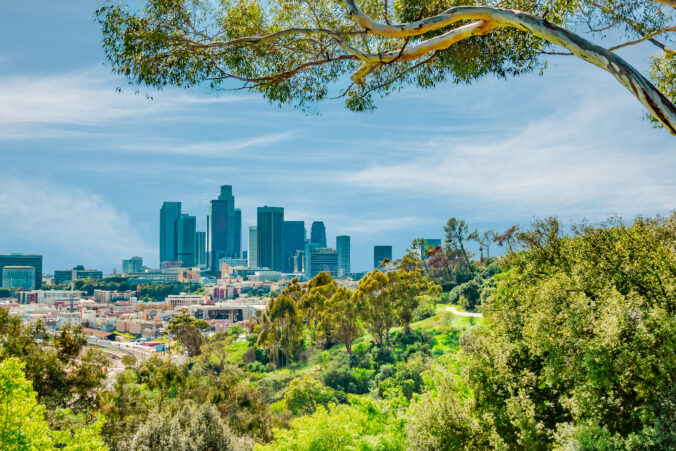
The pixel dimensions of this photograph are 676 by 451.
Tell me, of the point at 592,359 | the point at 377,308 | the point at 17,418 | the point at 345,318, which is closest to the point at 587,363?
the point at 592,359

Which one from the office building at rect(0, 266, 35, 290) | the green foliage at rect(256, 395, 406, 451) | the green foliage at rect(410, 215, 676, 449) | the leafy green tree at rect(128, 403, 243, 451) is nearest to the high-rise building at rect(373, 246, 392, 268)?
the office building at rect(0, 266, 35, 290)

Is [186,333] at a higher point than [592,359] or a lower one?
lower

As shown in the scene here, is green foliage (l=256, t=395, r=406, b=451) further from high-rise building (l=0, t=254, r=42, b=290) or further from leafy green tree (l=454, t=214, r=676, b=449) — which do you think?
high-rise building (l=0, t=254, r=42, b=290)

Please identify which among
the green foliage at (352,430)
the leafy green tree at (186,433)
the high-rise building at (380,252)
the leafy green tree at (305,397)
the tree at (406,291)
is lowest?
the leafy green tree at (305,397)

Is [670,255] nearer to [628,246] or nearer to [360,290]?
[628,246]

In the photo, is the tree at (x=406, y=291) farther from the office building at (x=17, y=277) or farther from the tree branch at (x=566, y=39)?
the office building at (x=17, y=277)

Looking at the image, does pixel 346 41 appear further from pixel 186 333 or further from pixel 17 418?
pixel 186 333

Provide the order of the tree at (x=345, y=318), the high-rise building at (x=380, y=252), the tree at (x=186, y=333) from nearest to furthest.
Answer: the tree at (x=345, y=318) → the tree at (x=186, y=333) → the high-rise building at (x=380, y=252)

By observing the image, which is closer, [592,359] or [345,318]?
[592,359]

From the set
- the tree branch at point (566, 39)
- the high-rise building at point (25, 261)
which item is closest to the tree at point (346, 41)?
the tree branch at point (566, 39)
